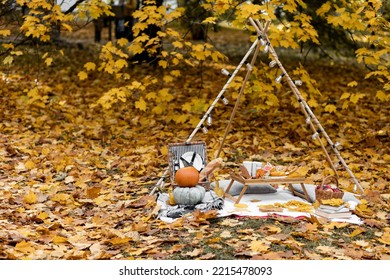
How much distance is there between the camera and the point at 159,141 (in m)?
7.80

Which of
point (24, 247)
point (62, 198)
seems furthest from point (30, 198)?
point (24, 247)

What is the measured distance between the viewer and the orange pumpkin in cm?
516

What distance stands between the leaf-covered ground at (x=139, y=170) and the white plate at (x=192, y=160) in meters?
0.49

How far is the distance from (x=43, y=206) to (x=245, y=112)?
186 inches

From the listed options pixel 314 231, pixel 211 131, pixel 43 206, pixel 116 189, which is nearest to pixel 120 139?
pixel 211 131

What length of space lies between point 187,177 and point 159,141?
270cm

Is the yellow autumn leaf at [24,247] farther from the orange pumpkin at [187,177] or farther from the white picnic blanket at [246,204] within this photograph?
the orange pumpkin at [187,177]

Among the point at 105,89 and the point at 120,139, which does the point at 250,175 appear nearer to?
the point at 120,139

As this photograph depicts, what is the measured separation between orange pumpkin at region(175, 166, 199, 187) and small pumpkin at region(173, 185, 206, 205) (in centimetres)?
6

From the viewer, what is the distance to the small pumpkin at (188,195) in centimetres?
507

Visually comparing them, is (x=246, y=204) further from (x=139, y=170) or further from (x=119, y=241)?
(x=139, y=170)

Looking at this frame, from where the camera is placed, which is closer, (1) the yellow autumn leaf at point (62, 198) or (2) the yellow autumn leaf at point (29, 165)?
(1) the yellow autumn leaf at point (62, 198)

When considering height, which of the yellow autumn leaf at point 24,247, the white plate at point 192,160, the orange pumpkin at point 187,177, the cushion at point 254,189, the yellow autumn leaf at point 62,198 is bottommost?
the yellow autumn leaf at point 24,247

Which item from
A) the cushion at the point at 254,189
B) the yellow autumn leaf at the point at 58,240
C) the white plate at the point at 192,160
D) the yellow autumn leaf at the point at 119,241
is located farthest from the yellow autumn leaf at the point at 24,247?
the cushion at the point at 254,189
